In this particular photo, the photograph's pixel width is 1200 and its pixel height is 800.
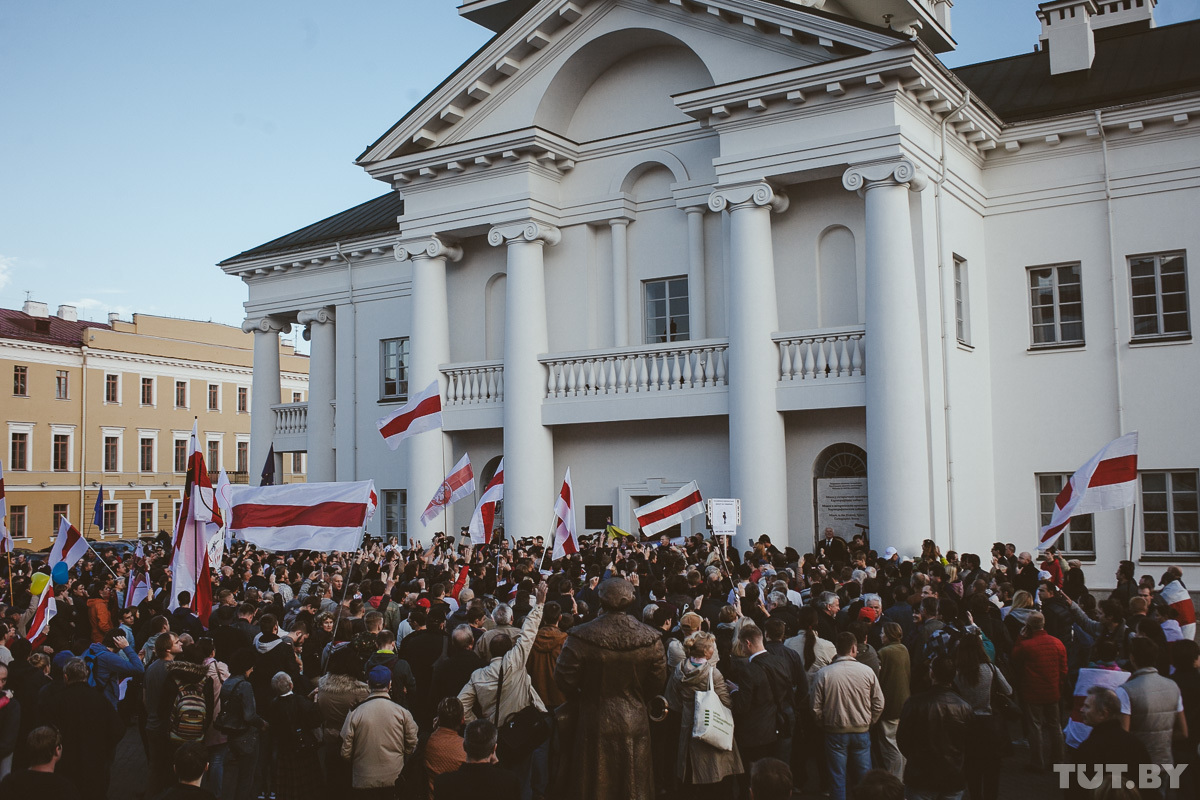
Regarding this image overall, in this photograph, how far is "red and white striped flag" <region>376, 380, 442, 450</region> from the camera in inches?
670

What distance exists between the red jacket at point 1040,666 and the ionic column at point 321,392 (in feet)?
76.5

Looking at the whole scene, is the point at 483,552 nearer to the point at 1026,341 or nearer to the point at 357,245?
the point at 1026,341

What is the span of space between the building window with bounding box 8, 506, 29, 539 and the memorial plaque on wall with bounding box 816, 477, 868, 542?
44.5 meters

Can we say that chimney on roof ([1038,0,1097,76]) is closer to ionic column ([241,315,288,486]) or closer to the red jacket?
the red jacket

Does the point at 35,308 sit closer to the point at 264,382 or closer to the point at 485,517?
the point at 264,382

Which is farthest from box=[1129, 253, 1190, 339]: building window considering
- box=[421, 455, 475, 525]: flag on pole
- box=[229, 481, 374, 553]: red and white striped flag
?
box=[229, 481, 374, 553]: red and white striped flag

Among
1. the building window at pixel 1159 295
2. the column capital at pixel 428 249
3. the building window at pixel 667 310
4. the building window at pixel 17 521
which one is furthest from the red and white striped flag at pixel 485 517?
the building window at pixel 17 521

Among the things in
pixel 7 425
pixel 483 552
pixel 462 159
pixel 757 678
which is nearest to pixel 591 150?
pixel 462 159

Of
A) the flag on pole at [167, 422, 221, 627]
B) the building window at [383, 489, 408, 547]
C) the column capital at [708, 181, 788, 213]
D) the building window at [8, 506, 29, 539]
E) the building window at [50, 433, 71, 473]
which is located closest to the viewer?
the flag on pole at [167, 422, 221, 627]

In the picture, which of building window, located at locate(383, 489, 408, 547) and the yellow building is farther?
the yellow building

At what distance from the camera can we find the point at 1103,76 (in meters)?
23.3

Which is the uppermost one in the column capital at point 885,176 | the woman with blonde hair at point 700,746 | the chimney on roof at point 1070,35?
the chimney on roof at point 1070,35

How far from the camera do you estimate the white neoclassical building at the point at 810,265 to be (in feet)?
65.8

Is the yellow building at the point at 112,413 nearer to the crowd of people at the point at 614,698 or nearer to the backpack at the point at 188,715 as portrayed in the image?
the crowd of people at the point at 614,698
